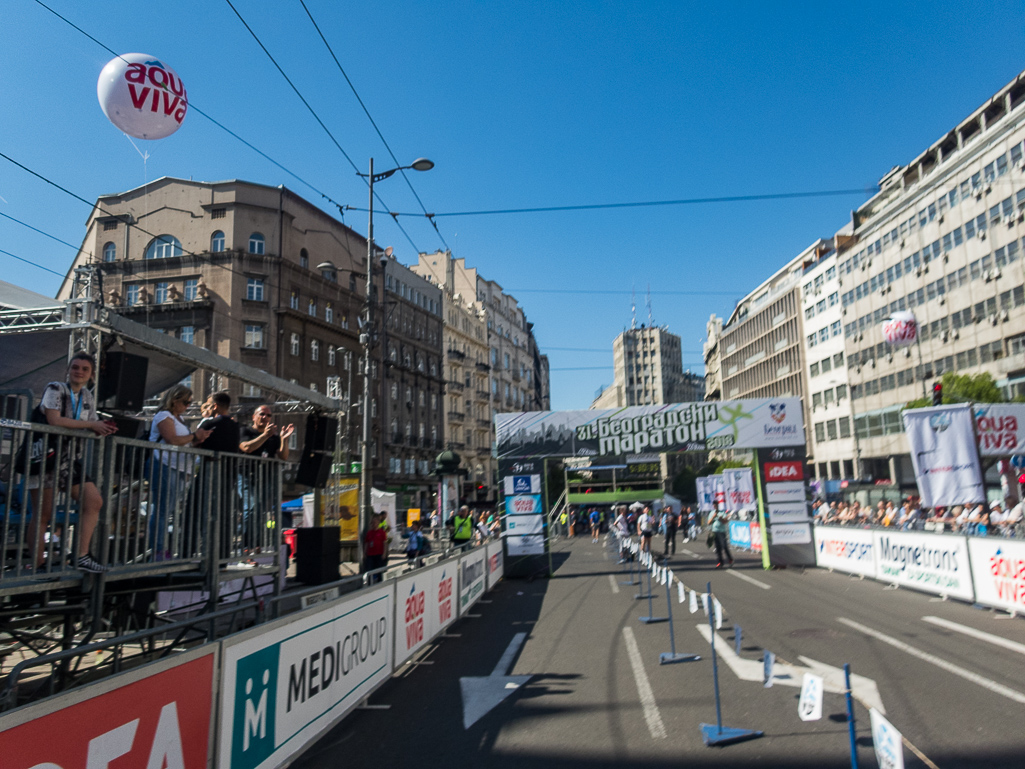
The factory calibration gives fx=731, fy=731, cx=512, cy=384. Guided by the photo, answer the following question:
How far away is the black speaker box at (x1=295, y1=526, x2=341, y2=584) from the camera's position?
10.5 metres

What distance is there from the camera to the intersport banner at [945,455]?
47.6 ft

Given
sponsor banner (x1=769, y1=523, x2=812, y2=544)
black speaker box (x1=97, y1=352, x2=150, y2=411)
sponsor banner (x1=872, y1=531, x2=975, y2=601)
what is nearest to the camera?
black speaker box (x1=97, y1=352, x2=150, y2=411)

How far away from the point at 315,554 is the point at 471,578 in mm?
4717

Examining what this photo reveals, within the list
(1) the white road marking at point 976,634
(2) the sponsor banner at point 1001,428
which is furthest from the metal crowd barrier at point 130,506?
(2) the sponsor banner at point 1001,428

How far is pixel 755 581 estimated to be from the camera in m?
17.3

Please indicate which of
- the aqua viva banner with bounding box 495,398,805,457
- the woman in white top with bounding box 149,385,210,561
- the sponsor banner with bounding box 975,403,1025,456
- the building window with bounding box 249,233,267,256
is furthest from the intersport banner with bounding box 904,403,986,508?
the building window with bounding box 249,233,267,256

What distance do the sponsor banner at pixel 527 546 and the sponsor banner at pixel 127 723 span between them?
16331mm

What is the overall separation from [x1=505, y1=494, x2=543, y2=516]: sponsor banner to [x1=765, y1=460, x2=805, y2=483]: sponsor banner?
259 inches

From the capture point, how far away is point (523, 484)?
67.2 feet

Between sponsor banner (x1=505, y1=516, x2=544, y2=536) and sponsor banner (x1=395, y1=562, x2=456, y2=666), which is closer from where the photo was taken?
sponsor banner (x1=395, y1=562, x2=456, y2=666)

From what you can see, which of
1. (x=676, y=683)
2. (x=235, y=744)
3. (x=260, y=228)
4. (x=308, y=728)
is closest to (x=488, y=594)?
(x=676, y=683)

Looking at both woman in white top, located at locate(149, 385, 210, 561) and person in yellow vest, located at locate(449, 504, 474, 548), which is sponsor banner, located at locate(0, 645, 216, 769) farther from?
person in yellow vest, located at locate(449, 504, 474, 548)

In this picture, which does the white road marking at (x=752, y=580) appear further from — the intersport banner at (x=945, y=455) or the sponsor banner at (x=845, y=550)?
the intersport banner at (x=945, y=455)

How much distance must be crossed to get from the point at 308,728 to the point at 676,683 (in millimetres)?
3892
